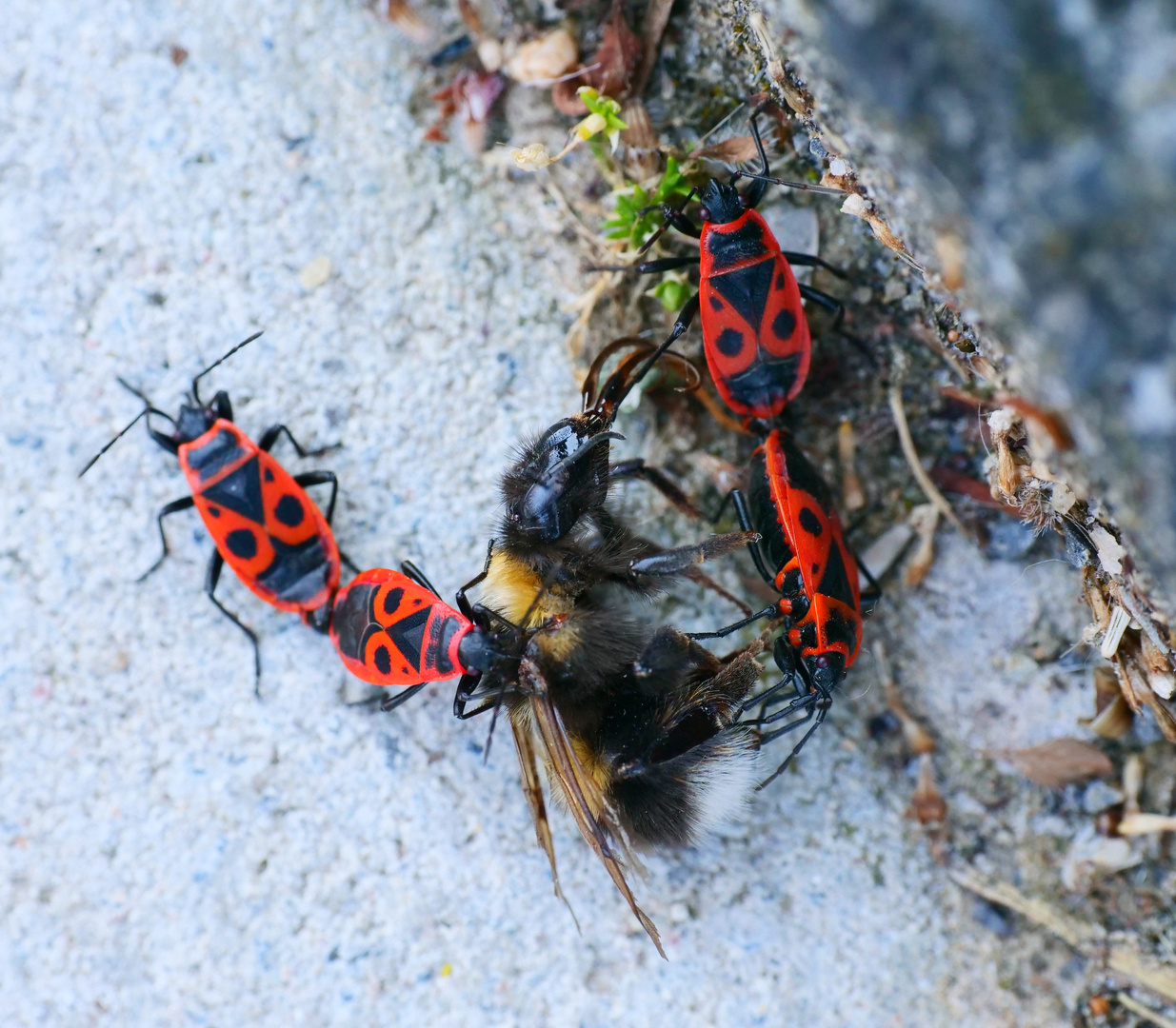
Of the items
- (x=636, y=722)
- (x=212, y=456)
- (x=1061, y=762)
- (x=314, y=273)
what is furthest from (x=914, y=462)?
(x=212, y=456)

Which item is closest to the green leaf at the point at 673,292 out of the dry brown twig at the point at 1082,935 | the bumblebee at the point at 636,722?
the bumblebee at the point at 636,722

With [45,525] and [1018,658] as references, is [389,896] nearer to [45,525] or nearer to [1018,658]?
[45,525]

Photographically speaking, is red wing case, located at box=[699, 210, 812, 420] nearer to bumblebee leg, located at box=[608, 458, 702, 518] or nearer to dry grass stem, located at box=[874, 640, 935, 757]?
bumblebee leg, located at box=[608, 458, 702, 518]

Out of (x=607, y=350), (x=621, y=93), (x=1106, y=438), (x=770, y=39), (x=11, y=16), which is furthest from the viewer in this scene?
(x=11, y=16)

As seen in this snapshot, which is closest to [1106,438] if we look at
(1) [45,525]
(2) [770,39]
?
(2) [770,39]

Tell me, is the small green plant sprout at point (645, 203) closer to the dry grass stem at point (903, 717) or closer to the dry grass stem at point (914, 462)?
the dry grass stem at point (914, 462)

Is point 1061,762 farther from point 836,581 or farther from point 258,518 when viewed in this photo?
point 258,518
